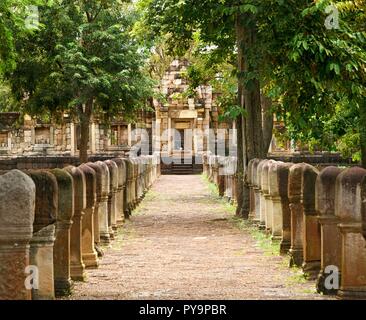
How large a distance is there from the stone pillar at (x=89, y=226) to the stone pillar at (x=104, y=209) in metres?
1.81

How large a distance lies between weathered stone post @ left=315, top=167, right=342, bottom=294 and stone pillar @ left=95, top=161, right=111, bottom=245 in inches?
200

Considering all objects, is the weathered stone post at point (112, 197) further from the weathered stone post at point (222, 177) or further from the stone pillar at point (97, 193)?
the weathered stone post at point (222, 177)

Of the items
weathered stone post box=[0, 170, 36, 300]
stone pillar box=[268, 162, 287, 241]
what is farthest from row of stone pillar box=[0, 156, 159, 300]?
stone pillar box=[268, 162, 287, 241]

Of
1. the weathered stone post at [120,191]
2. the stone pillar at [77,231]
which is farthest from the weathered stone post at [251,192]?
the stone pillar at [77,231]

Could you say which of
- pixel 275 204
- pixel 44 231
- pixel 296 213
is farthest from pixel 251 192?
pixel 44 231

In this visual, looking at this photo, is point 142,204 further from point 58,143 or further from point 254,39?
point 58,143

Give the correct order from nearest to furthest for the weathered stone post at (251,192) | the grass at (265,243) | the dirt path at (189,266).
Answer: the dirt path at (189,266) → the grass at (265,243) → the weathered stone post at (251,192)

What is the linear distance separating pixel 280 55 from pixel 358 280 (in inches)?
293

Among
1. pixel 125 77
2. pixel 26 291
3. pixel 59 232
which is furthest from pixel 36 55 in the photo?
pixel 26 291

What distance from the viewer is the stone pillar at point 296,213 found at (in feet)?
34.0

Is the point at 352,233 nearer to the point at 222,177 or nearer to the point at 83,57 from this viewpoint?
the point at 222,177

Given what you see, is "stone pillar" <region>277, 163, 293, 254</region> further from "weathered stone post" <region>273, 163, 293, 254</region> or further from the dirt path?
the dirt path

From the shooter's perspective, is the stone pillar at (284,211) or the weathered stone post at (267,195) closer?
the stone pillar at (284,211)
